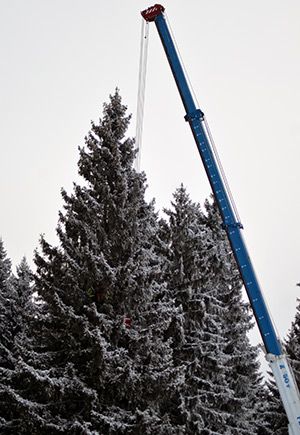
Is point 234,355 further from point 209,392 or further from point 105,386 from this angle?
point 105,386

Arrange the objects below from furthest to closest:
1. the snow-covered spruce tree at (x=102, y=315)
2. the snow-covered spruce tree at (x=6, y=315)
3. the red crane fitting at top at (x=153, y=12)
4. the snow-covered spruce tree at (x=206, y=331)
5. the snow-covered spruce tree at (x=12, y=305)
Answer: the snow-covered spruce tree at (x=12, y=305), the snow-covered spruce tree at (x=6, y=315), the red crane fitting at top at (x=153, y=12), the snow-covered spruce tree at (x=206, y=331), the snow-covered spruce tree at (x=102, y=315)

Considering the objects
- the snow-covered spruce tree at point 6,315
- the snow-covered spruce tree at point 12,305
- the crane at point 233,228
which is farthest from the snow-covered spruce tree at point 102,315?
the snow-covered spruce tree at point 12,305

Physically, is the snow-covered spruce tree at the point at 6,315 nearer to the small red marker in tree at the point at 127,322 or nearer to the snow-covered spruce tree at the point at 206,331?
the snow-covered spruce tree at the point at 206,331

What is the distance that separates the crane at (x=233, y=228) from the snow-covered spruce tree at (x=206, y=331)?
→ 277cm

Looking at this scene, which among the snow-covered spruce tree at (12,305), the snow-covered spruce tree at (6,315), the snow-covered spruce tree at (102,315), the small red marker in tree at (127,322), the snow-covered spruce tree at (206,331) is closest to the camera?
the snow-covered spruce tree at (102,315)

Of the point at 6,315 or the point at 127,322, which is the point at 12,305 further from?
the point at 127,322

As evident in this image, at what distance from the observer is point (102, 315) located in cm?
1241

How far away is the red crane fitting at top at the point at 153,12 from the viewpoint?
1939 centimetres

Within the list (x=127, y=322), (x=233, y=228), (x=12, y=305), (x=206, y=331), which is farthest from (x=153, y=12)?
(x=12, y=305)

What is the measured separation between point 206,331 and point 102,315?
29.2 ft

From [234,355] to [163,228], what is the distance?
7.28 metres

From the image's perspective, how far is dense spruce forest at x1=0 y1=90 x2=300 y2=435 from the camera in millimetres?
11750

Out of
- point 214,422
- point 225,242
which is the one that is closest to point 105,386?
point 214,422

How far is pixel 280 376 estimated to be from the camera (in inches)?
539
